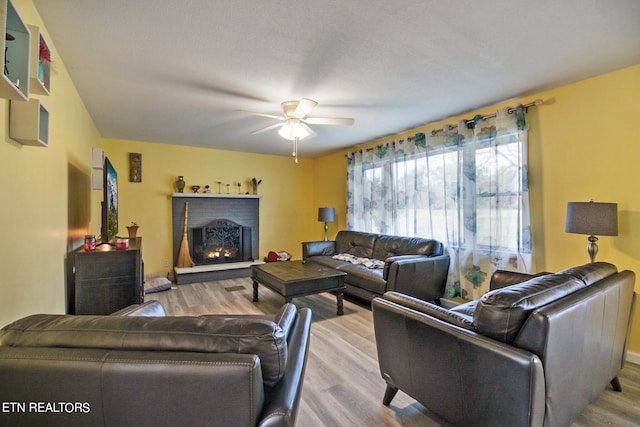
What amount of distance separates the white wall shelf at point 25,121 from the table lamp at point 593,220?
3656 millimetres

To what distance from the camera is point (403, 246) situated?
4.16 m

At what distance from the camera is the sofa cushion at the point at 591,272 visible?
1672 millimetres

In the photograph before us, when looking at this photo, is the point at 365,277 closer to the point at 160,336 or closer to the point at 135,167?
the point at 160,336

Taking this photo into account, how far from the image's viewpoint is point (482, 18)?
181 cm

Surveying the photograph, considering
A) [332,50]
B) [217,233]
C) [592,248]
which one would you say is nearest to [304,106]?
[332,50]

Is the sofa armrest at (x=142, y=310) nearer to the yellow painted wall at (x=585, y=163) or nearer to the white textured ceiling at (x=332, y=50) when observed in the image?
the white textured ceiling at (x=332, y=50)

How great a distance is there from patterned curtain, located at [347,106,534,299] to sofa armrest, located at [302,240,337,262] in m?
1.03

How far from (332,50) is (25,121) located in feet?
6.13

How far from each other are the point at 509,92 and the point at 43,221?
4.06m

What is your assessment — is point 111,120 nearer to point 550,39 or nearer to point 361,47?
point 361,47

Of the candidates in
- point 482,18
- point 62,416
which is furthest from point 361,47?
point 62,416

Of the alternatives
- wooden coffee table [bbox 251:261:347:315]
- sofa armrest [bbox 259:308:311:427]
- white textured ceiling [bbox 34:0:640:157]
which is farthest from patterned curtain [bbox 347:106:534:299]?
sofa armrest [bbox 259:308:311:427]

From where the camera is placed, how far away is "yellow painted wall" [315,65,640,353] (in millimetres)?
2449

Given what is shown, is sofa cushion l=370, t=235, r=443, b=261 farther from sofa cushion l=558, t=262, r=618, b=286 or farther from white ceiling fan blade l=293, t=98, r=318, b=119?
white ceiling fan blade l=293, t=98, r=318, b=119
